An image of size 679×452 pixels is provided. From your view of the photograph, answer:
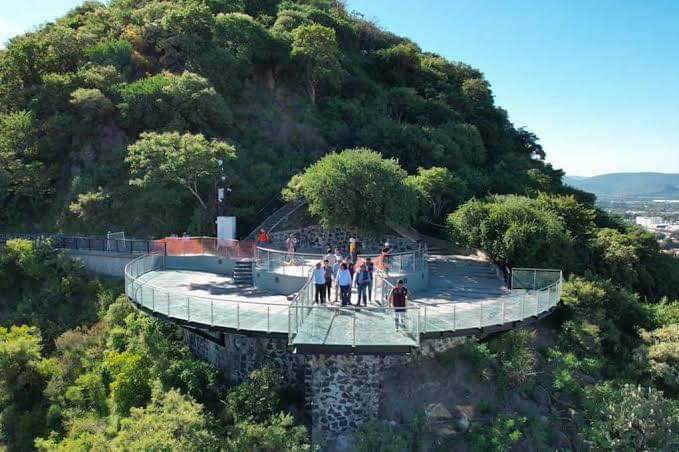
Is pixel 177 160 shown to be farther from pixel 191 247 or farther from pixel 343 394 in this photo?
pixel 343 394

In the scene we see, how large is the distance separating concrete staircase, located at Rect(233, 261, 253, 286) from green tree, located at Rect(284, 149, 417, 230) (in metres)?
4.48

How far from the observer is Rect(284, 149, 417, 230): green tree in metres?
22.1

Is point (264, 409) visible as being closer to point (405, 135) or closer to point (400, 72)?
point (405, 135)

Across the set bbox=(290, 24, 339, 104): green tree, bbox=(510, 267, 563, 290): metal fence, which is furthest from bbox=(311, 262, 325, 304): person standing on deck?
bbox=(290, 24, 339, 104): green tree

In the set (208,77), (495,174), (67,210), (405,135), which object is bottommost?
(67,210)

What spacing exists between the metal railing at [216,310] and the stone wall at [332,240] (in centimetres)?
1047

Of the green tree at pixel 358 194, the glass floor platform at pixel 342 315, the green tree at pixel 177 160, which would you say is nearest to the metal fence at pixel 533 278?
the glass floor platform at pixel 342 315

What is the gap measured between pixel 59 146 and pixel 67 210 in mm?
5832

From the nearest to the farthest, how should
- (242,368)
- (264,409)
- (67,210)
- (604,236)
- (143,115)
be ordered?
(264,409) → (242,368) → (604,236) → (67,210) → (143,115)

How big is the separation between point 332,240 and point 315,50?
20.3 meters

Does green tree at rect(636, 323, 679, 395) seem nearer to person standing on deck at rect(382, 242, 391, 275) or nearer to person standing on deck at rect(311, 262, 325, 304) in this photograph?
person standing on deck at rect(382, 242, 391, 275)

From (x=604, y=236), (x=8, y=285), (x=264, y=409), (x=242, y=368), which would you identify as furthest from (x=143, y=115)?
(x=604, y=236)

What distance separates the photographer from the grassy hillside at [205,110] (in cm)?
3039

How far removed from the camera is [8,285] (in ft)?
84.9
